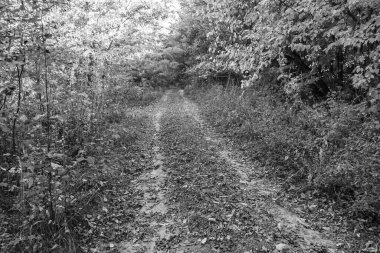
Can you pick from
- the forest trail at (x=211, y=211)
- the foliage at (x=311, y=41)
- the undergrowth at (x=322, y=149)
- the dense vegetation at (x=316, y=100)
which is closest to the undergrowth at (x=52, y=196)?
the forest trail at (x=211, y=211)

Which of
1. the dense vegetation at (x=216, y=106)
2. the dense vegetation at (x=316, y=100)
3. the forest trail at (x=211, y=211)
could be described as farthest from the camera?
the dense vegetation at (x=316, y=100)

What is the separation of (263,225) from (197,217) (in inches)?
49.1

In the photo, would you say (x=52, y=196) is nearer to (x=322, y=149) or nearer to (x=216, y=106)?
(x=322, y=149)

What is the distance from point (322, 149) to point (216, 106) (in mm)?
9590

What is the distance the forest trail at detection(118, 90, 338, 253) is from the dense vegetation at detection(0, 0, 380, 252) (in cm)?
98

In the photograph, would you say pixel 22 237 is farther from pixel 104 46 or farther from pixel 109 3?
pixel 109 3

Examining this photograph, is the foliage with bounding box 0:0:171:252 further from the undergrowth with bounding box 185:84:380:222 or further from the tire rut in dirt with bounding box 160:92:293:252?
the undergrowth with bounding box 185:84:380:222

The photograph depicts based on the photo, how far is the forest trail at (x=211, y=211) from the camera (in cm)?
470

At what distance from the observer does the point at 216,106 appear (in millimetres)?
16141

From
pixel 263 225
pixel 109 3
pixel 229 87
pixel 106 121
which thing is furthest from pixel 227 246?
pixel 229 87

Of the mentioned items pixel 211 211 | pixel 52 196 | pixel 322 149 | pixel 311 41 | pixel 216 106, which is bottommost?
pixel 211 211

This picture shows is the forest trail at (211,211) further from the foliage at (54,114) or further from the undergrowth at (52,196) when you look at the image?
the foliage at (54,114)

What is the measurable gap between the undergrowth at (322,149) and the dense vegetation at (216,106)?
30 mm

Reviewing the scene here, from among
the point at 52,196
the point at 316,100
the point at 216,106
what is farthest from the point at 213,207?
the point at 216,106
